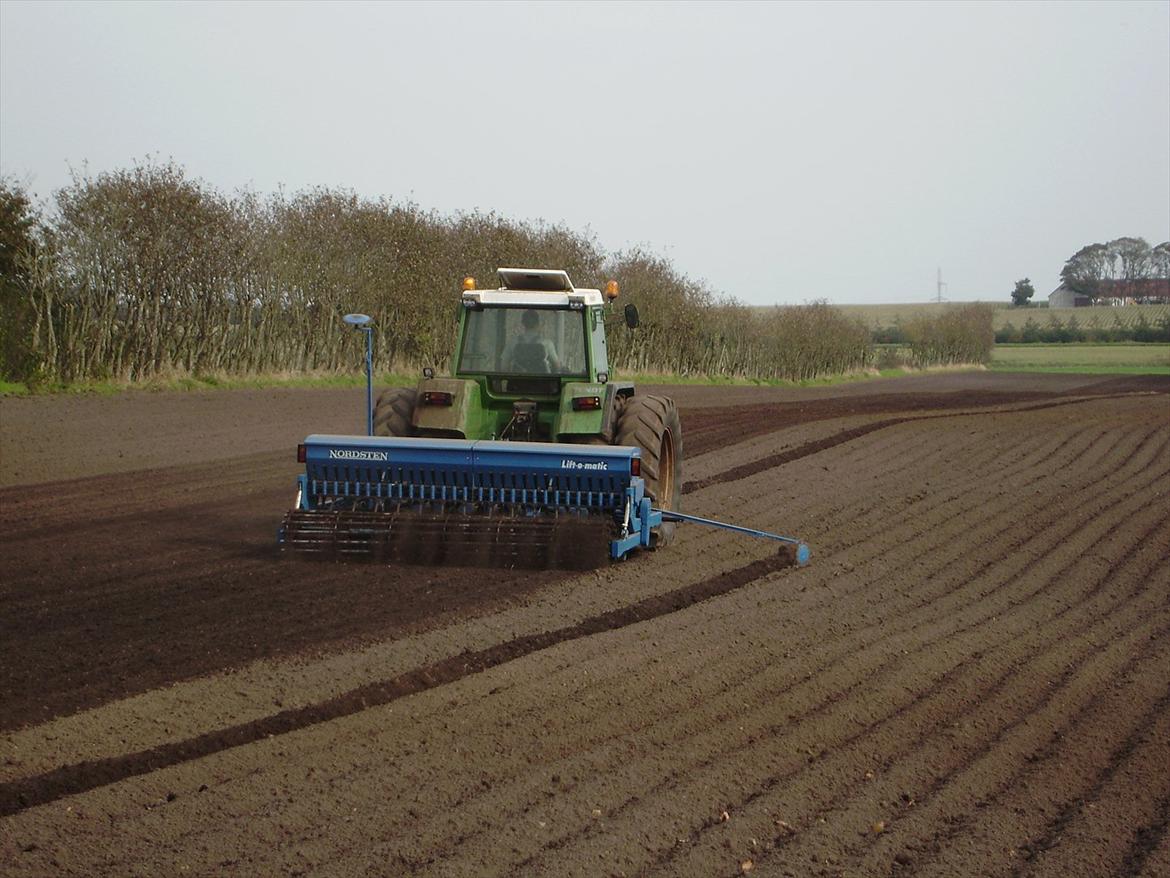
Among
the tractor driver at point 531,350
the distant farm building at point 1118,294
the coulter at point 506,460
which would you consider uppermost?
the distant farm building at point 1118,294

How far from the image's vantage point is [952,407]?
28828 mm

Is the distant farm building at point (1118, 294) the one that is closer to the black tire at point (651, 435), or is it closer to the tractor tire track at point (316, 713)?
the black tire at point (651, 435)

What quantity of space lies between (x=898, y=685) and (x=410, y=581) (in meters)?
3.48

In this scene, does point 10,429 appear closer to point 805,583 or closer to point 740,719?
point 805,583

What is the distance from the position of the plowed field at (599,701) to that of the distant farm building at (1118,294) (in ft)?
286

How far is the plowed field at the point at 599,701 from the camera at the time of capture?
4.53 metres

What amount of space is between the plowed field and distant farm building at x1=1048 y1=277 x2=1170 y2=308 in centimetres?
8709

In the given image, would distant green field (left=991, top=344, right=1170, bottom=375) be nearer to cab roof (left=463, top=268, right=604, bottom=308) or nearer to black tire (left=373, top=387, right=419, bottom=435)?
cab roof (left=463, top=268, right=604, bottom=308)

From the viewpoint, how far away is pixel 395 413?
34.7ft

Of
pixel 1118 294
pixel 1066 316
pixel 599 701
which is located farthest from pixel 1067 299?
pixel 599 701

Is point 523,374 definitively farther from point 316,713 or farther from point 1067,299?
point 1067,299

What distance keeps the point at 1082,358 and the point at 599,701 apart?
209 ft

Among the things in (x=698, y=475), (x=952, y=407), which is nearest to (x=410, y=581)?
(x=698, y=475)

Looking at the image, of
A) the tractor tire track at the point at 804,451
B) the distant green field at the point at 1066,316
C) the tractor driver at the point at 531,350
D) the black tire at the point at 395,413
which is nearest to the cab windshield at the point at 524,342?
the tractor driver at the point at 531,350
